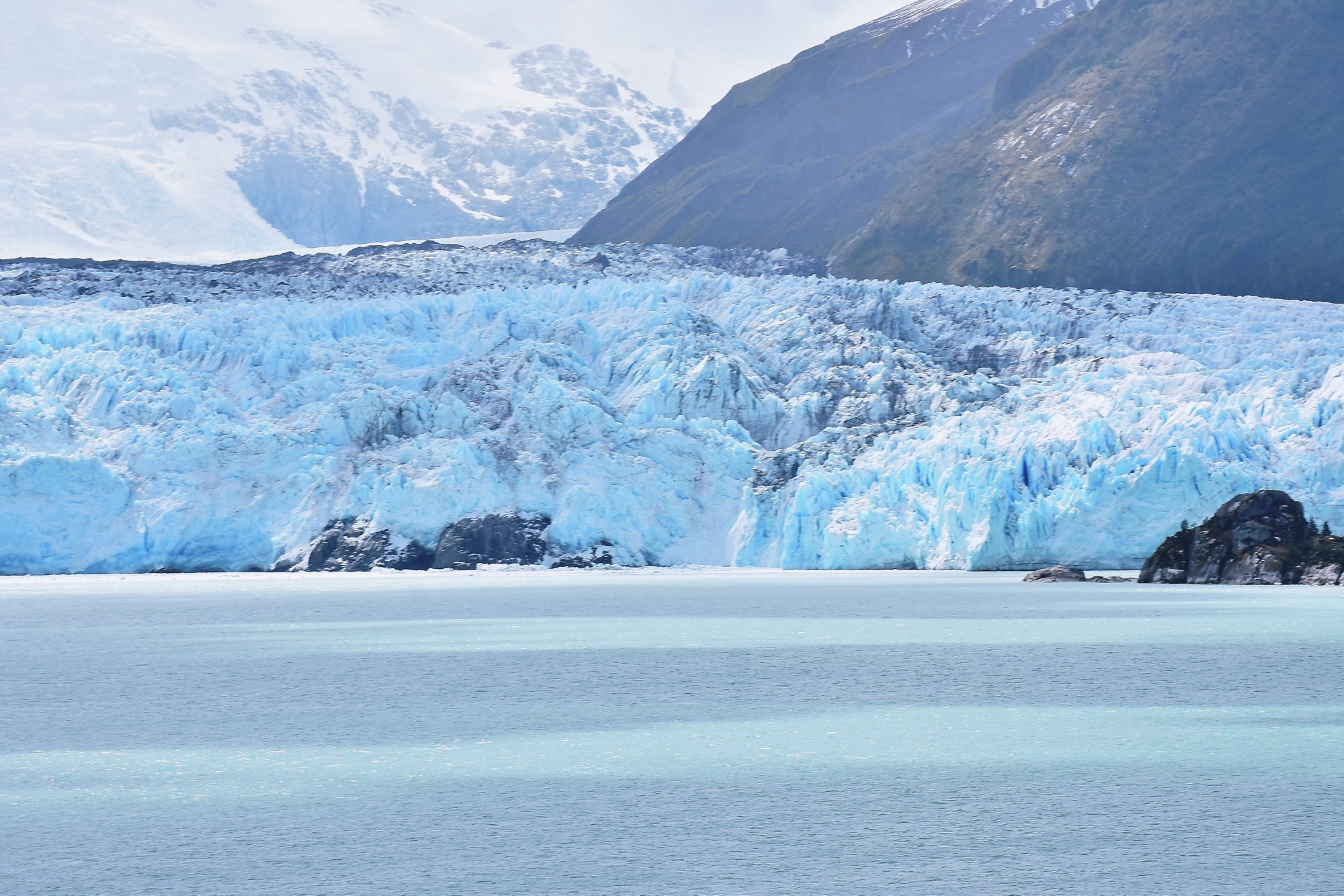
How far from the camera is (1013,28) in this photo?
12912 cm

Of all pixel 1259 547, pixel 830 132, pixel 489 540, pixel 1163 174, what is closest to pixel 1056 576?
pixel 1259 547

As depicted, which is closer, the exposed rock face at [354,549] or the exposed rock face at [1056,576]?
the exposed rock face at [1056,576]

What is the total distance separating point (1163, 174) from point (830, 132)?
5119 centimetres

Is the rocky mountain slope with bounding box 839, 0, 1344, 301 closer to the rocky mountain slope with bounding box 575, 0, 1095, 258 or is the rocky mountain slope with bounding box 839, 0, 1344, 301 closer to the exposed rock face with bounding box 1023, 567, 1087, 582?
the rocky mountain slope with bounding box 575, 0, 1095, 258

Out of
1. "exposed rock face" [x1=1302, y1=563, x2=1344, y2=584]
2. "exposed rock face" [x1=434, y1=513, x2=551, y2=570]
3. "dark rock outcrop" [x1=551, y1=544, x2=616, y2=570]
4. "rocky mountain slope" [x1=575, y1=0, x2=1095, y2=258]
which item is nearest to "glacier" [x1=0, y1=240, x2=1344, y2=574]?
"dark rock outcrop" [x1=551, y1=544, x2=616, y2=570]

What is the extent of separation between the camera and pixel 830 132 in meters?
132

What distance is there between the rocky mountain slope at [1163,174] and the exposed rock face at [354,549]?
4932 centimetres

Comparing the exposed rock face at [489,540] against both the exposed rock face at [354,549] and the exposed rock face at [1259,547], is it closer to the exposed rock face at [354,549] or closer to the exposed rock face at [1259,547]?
the exposed rock face at [354,549]

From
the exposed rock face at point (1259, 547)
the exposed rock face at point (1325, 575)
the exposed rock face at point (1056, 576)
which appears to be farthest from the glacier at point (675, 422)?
the exposed rock face at point (1325, 575)

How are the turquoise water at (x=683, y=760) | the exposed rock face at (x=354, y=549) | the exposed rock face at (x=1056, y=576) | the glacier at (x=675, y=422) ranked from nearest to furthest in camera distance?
1. the turquoise water at (x=683, y=760)
2. the glacier at (x=675, y=422)
3. the exposed rock face at (x=1056, y=576)
4. the exposed rock face at (x=354, y=549)

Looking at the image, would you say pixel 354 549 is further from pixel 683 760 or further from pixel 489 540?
pixel 683 760

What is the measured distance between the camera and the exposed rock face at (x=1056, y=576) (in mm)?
41531

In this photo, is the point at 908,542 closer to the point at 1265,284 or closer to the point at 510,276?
the point at 510,276

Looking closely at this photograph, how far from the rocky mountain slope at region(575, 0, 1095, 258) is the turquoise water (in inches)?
3474
